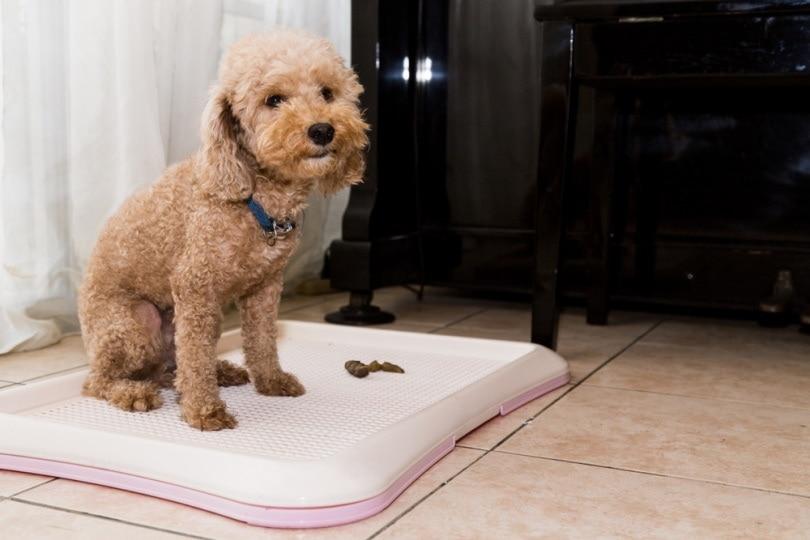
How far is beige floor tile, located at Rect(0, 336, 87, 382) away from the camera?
181 centimetres

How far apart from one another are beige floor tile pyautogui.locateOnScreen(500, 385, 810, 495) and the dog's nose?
0.53 meters

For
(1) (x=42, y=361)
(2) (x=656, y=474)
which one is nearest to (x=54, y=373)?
(1) (x=42, y=361)

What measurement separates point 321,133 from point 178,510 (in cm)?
56

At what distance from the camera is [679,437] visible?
4.81 feet

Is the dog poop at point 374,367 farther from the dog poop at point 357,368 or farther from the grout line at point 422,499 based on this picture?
the grout line at point 422,499

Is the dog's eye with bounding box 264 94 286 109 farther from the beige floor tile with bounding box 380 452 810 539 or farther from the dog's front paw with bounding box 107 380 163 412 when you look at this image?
the beige floor tile with bounding box 380 452 810 539

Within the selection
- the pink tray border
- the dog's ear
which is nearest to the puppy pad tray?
the pink tray border

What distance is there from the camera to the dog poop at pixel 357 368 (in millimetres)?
1713

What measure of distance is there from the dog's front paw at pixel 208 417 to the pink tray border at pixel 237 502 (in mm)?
201

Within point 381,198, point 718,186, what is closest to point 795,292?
point 718,186

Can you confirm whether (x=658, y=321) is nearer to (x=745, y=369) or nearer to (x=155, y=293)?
(x=745, y=369)

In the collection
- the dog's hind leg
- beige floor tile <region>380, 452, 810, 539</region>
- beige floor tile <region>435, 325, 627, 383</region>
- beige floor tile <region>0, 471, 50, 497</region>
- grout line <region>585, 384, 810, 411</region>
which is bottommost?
beige floor tile <region>435, 325, 627, 383</region>

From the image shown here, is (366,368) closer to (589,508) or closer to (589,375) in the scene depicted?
(589,375)

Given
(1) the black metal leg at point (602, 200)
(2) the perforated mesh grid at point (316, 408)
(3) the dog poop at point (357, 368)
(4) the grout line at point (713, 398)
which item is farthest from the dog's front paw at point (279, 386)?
(1) the black metal leg at point (602, 200)
